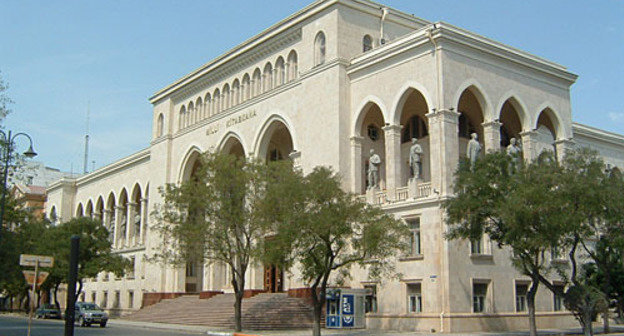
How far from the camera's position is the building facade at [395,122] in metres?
28.8

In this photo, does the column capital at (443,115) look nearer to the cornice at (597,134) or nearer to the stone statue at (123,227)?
the cornice at (597,134)

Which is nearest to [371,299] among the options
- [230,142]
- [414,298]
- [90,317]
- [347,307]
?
[347,307]

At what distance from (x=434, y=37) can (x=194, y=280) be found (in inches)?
1073

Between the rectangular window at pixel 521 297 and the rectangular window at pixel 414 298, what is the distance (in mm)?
4698

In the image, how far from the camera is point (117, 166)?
60625 mm

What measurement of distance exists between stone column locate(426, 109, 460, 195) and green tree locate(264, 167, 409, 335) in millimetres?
3849

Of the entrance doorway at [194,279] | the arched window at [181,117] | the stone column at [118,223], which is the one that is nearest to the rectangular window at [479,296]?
the entrance doorway at [194,279]

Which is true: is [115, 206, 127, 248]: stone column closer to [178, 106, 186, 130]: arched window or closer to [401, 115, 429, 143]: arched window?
[178, 106, 186, 130]: arched window

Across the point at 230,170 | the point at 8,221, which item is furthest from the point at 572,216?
the point at 8,221

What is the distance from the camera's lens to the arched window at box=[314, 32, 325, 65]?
35.9 metres

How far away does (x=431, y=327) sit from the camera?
27.6 m

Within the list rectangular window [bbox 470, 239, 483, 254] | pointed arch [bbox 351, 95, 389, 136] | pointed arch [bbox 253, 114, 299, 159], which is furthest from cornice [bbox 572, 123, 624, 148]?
pointed arch [bbox 253, 114, 299, 159]

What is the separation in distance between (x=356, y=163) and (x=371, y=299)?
6824 mm

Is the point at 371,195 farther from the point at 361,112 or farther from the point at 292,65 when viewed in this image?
the point at 292,65
